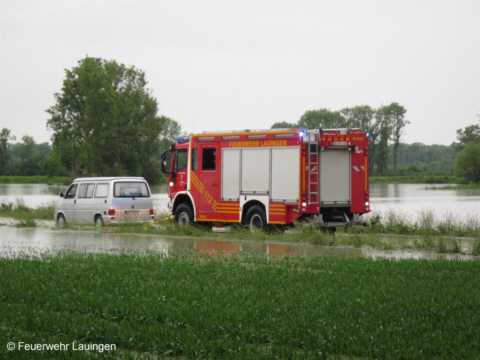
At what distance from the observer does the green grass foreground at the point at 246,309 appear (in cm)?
623

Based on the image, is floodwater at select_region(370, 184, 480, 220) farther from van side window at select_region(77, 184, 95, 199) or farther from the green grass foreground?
the green grass foreground

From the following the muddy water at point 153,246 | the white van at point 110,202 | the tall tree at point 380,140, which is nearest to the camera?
the muddy water at point 153,246

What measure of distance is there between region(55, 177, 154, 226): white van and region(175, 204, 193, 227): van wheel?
6.42 feet

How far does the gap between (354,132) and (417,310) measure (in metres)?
11.8

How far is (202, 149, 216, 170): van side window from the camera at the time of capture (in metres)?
20.5

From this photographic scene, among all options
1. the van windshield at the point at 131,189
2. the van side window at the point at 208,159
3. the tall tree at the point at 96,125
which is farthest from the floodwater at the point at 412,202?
the tall tree at the point at 96,125

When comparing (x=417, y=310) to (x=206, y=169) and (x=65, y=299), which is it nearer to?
(x=65, y=299)

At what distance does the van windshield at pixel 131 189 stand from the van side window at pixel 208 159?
379cm

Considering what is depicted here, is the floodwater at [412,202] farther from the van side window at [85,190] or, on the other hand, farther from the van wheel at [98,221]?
the van wheel at [98,221]

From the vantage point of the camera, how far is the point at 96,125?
80938 millimetres

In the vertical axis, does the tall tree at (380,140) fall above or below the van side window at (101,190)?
above

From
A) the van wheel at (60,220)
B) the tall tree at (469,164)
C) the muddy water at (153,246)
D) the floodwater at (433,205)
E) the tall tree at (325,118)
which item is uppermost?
the tall tree at (325,118)

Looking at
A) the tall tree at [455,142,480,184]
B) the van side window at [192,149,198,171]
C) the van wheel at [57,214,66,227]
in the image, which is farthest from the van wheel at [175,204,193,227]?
the tall tree at [455,142,480,184]

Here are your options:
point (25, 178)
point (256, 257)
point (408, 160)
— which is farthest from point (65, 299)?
point (408, 160)
